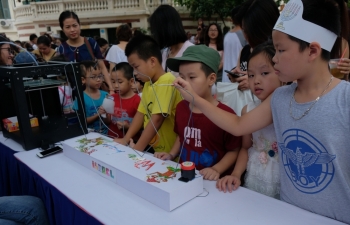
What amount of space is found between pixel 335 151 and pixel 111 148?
0.86 metres

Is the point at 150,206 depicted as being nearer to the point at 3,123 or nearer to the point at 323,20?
the point at 323,20

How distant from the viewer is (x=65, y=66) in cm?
146

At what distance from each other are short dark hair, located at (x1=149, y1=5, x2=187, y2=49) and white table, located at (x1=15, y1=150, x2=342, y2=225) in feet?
3.70

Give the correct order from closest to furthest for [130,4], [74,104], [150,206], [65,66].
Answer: [150,206]
[65,66]
[74,104]
[130,4]

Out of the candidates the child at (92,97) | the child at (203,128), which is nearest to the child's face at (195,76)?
the child at (203,128)

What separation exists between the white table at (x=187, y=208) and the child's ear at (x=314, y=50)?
1.50ft

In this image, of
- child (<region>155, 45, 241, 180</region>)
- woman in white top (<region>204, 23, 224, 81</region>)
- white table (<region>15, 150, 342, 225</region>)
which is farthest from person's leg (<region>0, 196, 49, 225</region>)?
woman in white top (<region>204, 23, 224, 81</region>)

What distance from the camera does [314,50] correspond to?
0.75 meters

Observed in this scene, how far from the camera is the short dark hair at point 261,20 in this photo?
4.39 ft

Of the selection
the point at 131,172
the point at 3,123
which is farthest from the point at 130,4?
the point at 131,172

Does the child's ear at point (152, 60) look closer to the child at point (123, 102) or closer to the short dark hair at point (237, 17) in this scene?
the child at point (123, 102)

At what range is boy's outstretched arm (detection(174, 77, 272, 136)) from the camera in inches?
37.2

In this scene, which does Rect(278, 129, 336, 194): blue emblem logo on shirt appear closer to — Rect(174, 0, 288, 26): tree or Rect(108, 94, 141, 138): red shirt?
Rect(108, 94, 141, 138): red shirt

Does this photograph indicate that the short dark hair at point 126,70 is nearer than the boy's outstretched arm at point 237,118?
No
